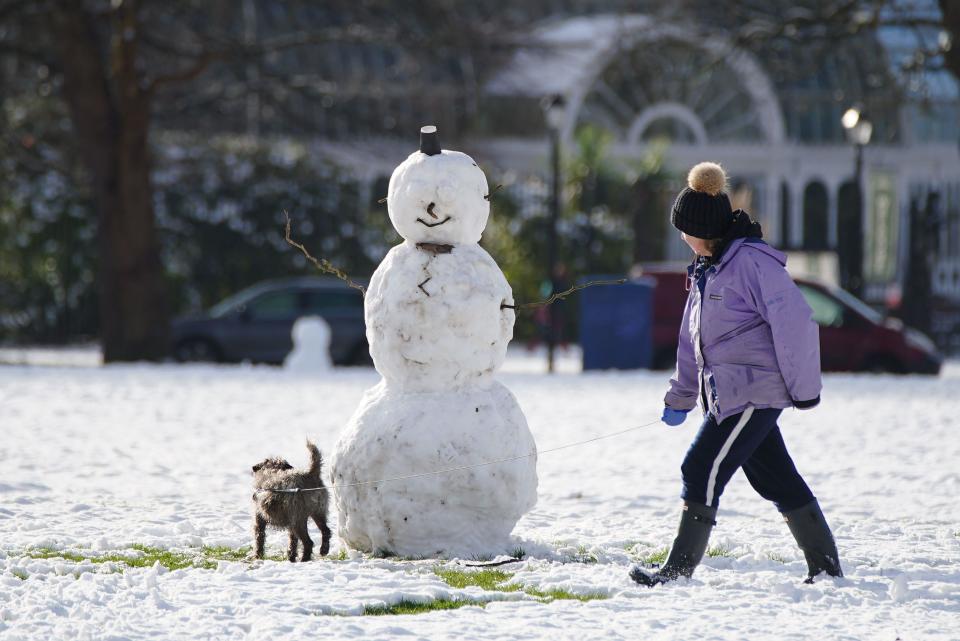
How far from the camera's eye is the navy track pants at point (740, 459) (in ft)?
18.2

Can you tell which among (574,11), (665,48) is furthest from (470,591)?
(574,11)

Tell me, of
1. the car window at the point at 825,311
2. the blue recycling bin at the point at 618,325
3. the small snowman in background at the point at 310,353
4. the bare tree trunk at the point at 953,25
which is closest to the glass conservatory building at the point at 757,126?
the car window at the point at 825,311

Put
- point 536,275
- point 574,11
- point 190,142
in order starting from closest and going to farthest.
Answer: point 536,275
point 190,142
point 574,11

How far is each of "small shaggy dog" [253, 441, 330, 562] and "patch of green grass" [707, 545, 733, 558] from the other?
167 cm

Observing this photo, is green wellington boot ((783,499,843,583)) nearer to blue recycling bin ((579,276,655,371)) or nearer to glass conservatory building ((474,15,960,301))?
blue recycling bin ((579,276,655,371))

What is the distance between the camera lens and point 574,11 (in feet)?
131

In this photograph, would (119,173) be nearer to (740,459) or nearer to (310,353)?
(310,353)

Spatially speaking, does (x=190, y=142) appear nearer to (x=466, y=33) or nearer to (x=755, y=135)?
(x=466, y=33)

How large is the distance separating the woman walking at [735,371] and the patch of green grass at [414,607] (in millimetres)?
750

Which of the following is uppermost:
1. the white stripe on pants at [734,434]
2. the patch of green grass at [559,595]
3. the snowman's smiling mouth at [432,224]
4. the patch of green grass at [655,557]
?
the snowman's smiling mouth at [432,224]

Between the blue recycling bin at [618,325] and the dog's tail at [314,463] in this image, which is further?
the blue recycling bin at [618,325]

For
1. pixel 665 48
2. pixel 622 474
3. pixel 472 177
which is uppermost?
pixel 665 48

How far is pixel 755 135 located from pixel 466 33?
15.3 meters

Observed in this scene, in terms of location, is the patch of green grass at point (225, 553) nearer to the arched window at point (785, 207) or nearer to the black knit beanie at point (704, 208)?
the black knit beanie at point (704, 208)
